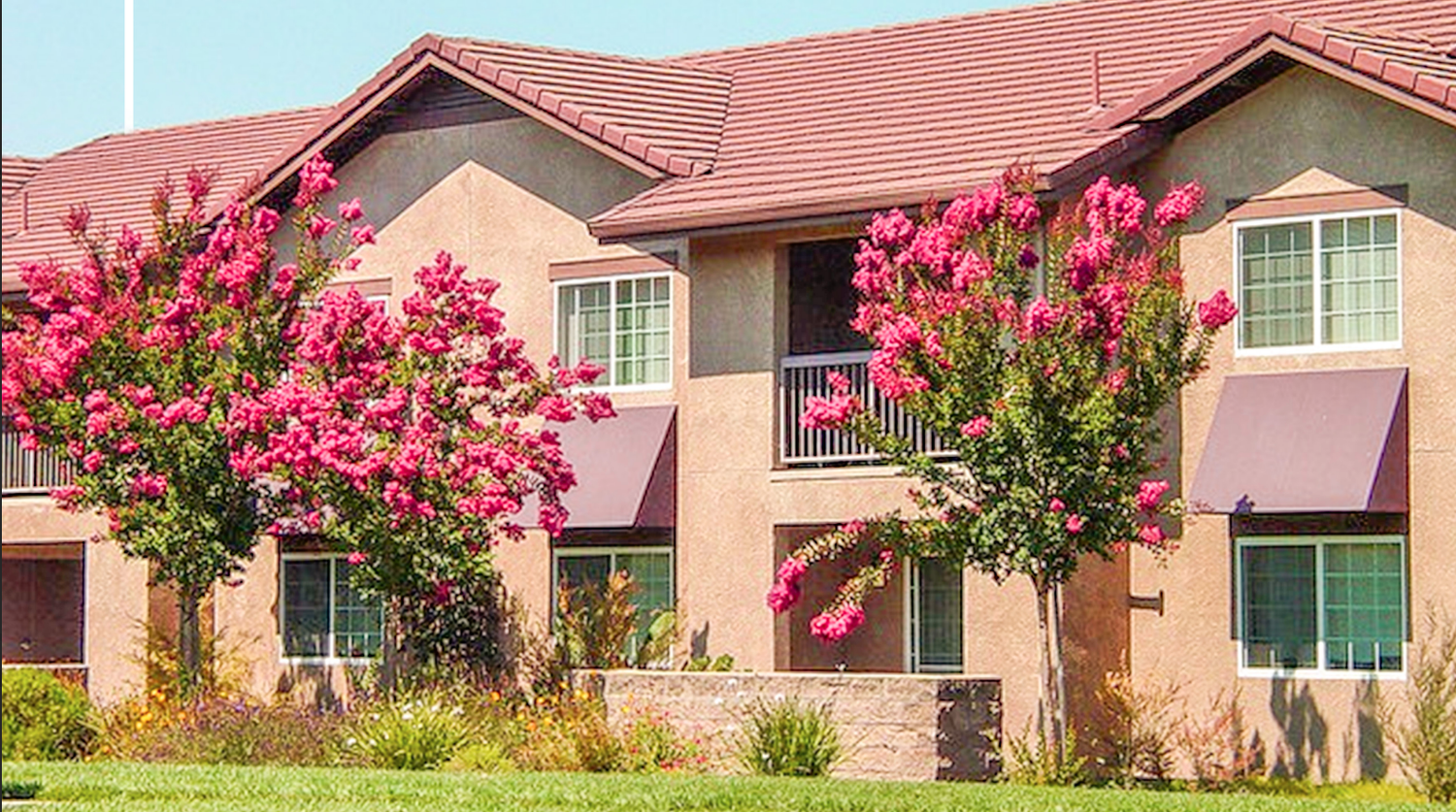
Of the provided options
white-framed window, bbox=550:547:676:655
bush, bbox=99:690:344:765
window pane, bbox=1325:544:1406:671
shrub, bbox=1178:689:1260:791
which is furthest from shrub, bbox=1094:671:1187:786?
bush, bbox=99:690:344:765

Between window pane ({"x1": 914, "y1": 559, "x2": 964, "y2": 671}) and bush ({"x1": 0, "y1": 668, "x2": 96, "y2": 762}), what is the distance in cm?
927

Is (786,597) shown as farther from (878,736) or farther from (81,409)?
(81,409)

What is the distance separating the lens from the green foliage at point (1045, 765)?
2244 cm

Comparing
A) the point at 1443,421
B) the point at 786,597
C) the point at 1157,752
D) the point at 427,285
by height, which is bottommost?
the point at 1157,752

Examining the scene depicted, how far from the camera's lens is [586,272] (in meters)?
29.9

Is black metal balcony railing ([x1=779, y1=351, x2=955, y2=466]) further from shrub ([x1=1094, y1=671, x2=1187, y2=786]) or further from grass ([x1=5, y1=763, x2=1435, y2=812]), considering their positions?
grass ([x1=5, y1=763, x2=1435, y2=812])

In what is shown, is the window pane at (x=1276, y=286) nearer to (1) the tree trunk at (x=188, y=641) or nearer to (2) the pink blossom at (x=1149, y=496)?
(2) the pink blossom at (x=1149, y=496)

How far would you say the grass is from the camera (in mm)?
18578

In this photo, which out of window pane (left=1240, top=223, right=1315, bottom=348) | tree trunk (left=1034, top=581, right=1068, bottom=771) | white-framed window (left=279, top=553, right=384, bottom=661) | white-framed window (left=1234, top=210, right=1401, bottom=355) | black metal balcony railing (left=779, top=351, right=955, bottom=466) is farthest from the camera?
white-framed window (left=279, top=553, right=384, bottom=661)

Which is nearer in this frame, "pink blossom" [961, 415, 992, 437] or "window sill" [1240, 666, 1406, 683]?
"pink blossom" [961, 415, 992, 437]

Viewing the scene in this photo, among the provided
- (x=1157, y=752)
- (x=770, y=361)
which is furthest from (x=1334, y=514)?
(x=770, y=361)

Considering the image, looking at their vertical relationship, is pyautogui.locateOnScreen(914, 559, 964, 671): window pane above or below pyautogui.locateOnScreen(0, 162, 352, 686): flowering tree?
below

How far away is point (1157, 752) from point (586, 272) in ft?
31.4

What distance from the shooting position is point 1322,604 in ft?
78.7
